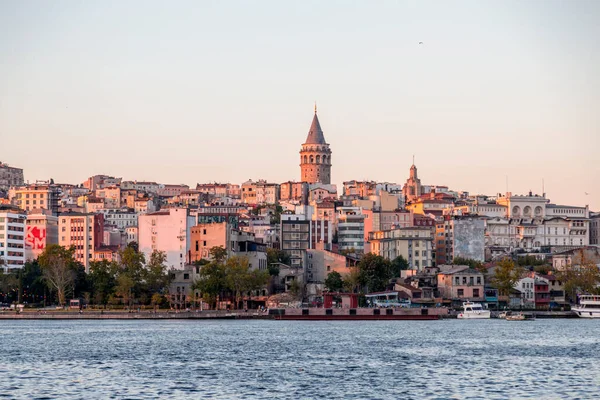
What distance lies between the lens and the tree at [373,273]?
128625 mm

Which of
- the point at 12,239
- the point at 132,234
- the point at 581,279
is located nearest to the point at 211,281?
the point at 581,279

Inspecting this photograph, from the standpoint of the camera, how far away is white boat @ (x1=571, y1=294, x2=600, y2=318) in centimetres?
12112

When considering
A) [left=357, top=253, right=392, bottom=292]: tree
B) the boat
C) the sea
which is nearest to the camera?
the sea

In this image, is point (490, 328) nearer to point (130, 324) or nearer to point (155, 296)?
point (130, 324)

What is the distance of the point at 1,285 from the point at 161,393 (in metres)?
86.7

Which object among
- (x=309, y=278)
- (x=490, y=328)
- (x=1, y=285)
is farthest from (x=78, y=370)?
(x=309, y=278)

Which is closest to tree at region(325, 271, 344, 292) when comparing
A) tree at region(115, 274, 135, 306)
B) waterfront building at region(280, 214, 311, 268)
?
waterfront building at region(280, 214, 311, 268)

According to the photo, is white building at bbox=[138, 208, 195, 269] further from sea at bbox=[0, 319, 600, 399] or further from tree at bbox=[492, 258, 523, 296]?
sea at bbox=[0, 319, 600, 399]

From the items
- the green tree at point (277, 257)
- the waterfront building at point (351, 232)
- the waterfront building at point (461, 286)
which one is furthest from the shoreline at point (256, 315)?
the waterfront building at point (351, 232)

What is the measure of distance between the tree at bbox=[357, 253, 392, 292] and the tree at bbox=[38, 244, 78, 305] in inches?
1152

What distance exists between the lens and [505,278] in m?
128

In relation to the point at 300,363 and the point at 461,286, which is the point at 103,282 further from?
the point at 300,363

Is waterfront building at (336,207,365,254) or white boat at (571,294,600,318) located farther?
waterfront building at (336,207,365,254)

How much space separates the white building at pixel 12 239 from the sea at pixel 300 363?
196ft
